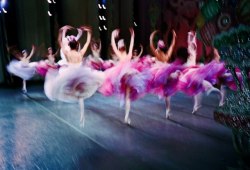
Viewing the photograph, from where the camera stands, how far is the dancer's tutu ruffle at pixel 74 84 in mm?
3633

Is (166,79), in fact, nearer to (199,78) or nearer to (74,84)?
(199,78)

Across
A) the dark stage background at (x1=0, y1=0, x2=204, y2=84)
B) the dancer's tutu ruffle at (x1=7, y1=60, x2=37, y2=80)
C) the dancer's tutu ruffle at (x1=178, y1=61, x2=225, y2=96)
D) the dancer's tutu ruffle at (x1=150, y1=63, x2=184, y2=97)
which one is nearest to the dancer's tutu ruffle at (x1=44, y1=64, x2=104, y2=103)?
the dancer's tutu ruffle at (x1=150, y1=63, x2=184, y2=97)

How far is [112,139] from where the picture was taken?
332cm

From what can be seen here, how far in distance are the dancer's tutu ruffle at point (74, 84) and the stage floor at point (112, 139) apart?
400 mm

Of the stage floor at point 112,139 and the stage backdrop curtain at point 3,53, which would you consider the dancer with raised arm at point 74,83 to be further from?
the stage backdrop curtain at point 3,53

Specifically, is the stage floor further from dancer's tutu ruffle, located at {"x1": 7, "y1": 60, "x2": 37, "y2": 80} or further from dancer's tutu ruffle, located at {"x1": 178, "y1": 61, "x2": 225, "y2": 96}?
dancer's tutu ruffle, located at {"x1": 7, "y1": 60, "x2": 37, "y2": 80}

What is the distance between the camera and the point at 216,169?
249 centimetres

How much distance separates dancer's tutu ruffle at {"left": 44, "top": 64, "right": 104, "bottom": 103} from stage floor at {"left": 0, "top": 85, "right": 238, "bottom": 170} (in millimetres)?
400

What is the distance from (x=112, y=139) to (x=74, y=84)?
805mm

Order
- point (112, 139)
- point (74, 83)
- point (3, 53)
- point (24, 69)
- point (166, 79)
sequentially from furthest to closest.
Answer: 1. point (3, 53)
2. point (24, 69)
3. point (166, 79)
4. point (74, 83)
5. point (112, 139)

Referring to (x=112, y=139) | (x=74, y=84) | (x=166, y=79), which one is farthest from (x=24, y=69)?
(x=112, y=139)

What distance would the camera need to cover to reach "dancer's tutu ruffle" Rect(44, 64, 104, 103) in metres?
3.63

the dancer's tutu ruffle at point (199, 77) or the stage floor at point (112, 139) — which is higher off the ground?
the dancer's tutu ruffle at point (199, 77)

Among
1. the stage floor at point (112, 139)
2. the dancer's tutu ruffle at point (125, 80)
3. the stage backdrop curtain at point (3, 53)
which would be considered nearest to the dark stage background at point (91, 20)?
the stage backdrop curtain at point (3, 53)
